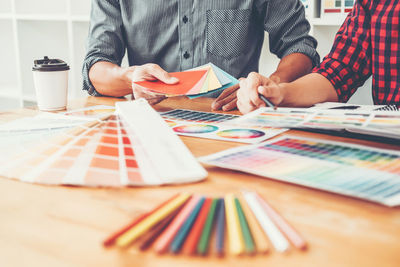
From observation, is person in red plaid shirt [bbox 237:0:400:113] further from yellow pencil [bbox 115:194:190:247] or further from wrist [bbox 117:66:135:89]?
yellow pencil [bbox 115:194:190:247]

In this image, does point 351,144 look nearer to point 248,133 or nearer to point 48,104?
point 248,133

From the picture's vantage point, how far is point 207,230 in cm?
37

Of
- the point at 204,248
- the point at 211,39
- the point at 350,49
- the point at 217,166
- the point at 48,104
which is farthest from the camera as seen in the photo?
the point at 211,39

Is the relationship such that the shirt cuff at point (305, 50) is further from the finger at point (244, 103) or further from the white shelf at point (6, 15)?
the white shelf at point (6, 15)

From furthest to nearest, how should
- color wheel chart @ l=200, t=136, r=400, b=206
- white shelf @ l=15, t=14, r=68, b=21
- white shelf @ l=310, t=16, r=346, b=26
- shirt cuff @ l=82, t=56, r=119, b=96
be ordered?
white shelf @ l=15, t=14, r=68, b=21, white shelf @ l=310, t=16, r=346, b=26, shirt cuff @ l=82, t=56, r=119, b=96, color wheel chart @ l=200, t=136, r=400, b=206

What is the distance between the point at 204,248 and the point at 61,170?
267 millimetres

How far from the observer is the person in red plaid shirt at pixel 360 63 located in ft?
3.40

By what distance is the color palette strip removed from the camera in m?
0.36

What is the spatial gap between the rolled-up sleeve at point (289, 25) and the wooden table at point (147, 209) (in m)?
0.98

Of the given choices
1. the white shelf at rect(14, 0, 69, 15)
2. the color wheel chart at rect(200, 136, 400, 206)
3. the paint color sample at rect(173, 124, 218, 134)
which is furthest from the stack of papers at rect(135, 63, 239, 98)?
the white shelf at rect(14, 0, 69, 15)

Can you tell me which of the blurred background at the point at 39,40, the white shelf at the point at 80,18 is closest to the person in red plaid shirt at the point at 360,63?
the blurred background at the point at 39,40

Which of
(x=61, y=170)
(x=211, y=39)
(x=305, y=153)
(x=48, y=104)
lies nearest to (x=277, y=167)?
(x=305, y=153)

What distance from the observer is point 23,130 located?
2.44 ft

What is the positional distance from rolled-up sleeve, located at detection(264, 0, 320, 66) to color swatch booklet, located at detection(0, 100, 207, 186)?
85 cm
